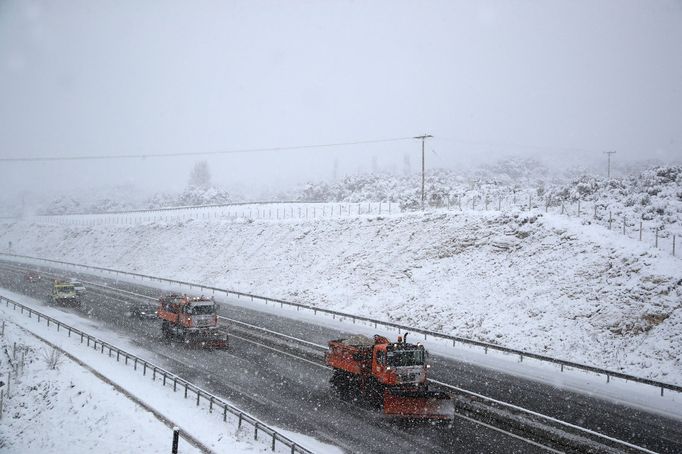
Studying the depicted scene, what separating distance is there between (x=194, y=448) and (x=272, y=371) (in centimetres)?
776

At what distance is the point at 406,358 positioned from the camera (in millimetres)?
17203

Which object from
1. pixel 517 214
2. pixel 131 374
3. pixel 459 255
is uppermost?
pixel 517 214

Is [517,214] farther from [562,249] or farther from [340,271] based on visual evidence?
[340,271]

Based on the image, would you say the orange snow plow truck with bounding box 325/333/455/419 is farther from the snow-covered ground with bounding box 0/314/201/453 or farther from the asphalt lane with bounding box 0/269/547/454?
the snow-covered ground with bounding box 0/314/201/453

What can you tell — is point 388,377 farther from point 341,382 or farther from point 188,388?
point 188,388

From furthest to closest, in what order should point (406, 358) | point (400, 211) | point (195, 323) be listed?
point (400, 211) → point (195, 323) → point (406, 358)

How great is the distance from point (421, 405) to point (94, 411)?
42.5 feet

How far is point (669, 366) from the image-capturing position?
2094cm

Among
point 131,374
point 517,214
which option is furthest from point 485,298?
point 131,374

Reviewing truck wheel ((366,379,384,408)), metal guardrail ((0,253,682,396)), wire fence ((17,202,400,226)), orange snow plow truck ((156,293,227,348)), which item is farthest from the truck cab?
wire fence ((17,202,400,226))

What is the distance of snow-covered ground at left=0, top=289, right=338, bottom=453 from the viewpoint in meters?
15.3

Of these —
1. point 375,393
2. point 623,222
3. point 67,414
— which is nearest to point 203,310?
point 67,414

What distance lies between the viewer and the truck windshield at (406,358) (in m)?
17.1

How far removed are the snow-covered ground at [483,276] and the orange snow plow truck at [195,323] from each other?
12420mm
